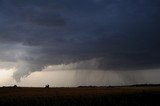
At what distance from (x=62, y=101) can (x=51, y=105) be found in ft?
14.2

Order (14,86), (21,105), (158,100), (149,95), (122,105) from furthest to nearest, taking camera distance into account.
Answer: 1. (14,86)
2. (149,95)
3. (158,100)
4. (122,105)
5. (21,105)

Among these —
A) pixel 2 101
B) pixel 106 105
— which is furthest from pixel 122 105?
pixel 2 101

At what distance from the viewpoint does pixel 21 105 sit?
58.3 m

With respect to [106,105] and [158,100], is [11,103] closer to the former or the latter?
[106,105]

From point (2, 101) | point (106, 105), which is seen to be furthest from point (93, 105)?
point (2, 101)

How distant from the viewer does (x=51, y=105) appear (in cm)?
5922

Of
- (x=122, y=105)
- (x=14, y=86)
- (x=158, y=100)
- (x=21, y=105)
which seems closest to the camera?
(x=21, y=105)

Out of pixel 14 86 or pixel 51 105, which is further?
pixel 14 86

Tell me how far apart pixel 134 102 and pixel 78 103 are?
37.2ft

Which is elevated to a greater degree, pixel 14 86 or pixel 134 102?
pixel 14 86

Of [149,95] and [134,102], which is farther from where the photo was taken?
[149,95]

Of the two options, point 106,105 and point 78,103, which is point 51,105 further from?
point 106,105

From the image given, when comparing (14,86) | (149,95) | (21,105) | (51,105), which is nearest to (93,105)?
(51,105)

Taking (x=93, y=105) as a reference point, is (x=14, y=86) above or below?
above
